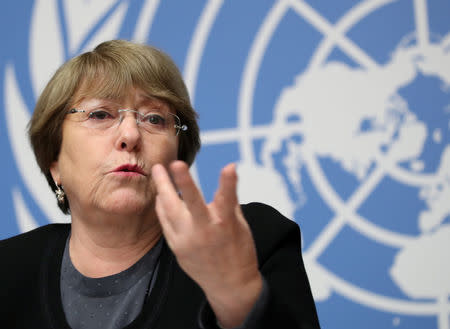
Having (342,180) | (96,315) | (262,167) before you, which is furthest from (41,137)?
(342,180)

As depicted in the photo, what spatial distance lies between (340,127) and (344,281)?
25.8 inches

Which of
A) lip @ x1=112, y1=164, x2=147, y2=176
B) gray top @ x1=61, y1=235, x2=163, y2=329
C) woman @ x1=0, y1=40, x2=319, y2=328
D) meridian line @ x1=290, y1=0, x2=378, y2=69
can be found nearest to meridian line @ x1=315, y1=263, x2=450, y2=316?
meridian line @ x1=290, y1=0, x2=378, y2=69

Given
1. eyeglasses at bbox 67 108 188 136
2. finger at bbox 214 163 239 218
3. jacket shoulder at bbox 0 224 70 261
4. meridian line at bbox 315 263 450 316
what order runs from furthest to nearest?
meridian line at bbox 315 263 450 316, jacket shoulder at bbox 0 224 70 261, eyeglasses at bbox 67 108 188 136, finger at bbox 214 163 239 218

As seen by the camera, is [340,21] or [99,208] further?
[340,21]

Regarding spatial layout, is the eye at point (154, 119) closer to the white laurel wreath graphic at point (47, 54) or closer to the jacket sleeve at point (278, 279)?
the jacket sleeve at point (278, 279)

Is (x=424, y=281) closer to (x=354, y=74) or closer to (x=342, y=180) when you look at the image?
(x=342, y=180)

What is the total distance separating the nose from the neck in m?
0.17

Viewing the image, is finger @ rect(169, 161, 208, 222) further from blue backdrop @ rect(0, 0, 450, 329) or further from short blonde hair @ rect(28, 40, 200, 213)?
blue backdrop @ rect(0, 0, 450, 329)

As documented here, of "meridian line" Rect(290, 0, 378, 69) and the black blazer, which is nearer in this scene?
the black blazer

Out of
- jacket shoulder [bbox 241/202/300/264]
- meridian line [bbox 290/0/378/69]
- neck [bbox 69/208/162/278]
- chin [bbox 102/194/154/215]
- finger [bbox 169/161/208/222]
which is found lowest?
neck [bbox 69/208/162/278]

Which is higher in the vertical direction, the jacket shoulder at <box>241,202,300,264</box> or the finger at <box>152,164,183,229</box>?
the finger at <box>152,164,183,229</box>

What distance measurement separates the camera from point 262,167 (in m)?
2.13

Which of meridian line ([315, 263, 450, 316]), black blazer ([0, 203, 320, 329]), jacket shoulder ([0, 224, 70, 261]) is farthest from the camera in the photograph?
meridian line ([315, 263, 450, 316])

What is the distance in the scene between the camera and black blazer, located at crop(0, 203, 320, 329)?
101 cm
